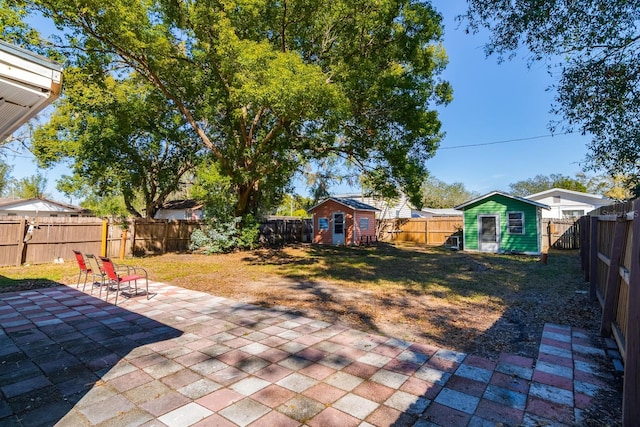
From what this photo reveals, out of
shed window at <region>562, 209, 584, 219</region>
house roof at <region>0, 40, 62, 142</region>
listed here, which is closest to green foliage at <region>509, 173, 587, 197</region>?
shed window at <region>562, 209, 584, 219</region>

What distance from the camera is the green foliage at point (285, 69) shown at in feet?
30.0

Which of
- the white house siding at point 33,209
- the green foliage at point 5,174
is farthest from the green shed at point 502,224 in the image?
the green foliage at point 5,174

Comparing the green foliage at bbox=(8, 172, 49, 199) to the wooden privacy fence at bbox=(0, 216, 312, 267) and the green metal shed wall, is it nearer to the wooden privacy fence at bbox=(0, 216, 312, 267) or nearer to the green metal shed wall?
the wooden privacy fence at bbox=(0, 216, 312, 267)

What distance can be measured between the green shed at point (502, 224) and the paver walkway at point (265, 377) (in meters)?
12.1

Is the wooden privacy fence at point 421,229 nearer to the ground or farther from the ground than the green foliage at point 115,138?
nearer to the ground

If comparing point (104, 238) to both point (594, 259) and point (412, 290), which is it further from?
point (594, 259)

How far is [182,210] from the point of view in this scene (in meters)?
24.9

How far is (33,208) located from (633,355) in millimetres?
31496

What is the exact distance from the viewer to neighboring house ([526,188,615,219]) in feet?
75.0

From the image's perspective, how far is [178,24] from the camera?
11023 mm

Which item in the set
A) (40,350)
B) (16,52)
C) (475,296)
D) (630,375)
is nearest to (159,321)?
(40,350)

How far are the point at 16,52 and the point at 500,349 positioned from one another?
5.28m

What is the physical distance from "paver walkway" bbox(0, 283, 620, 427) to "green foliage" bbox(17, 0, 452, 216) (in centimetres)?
687

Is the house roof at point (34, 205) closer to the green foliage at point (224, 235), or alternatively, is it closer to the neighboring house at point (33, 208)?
the neighboring house at point (33, 208)
